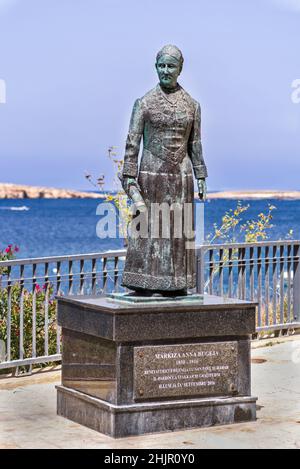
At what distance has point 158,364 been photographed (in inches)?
362

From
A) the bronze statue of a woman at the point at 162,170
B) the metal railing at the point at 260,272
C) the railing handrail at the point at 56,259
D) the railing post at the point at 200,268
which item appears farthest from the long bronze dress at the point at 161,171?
the railing post at the point at 200,268

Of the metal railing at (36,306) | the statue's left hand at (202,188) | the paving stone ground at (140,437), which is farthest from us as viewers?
the metal railing at (36,306)

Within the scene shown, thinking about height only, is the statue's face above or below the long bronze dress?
above

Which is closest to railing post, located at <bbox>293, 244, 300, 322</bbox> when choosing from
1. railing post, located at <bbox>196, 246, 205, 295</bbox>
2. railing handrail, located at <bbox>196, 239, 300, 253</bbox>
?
railing handrail, located at <bbox>196, 239, 300, 253</bbox>

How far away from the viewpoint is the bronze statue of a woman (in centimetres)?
938

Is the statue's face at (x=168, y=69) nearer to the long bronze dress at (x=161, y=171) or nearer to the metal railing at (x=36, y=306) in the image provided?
the long bronze dress at (x=161, y=171)

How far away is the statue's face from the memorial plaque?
2.22 metres

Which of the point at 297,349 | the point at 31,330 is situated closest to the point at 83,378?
the point at 31,330

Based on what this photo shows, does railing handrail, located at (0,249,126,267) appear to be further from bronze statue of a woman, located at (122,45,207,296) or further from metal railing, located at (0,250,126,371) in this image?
bronze statue of a woman, located at (122,45,207,296)

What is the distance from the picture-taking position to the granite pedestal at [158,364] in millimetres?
9102

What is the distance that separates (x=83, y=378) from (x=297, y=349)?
4.65 m

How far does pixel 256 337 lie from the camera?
47.2 feet

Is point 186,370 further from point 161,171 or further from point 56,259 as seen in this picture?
point 56,259

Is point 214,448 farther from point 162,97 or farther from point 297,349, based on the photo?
point 297,349
